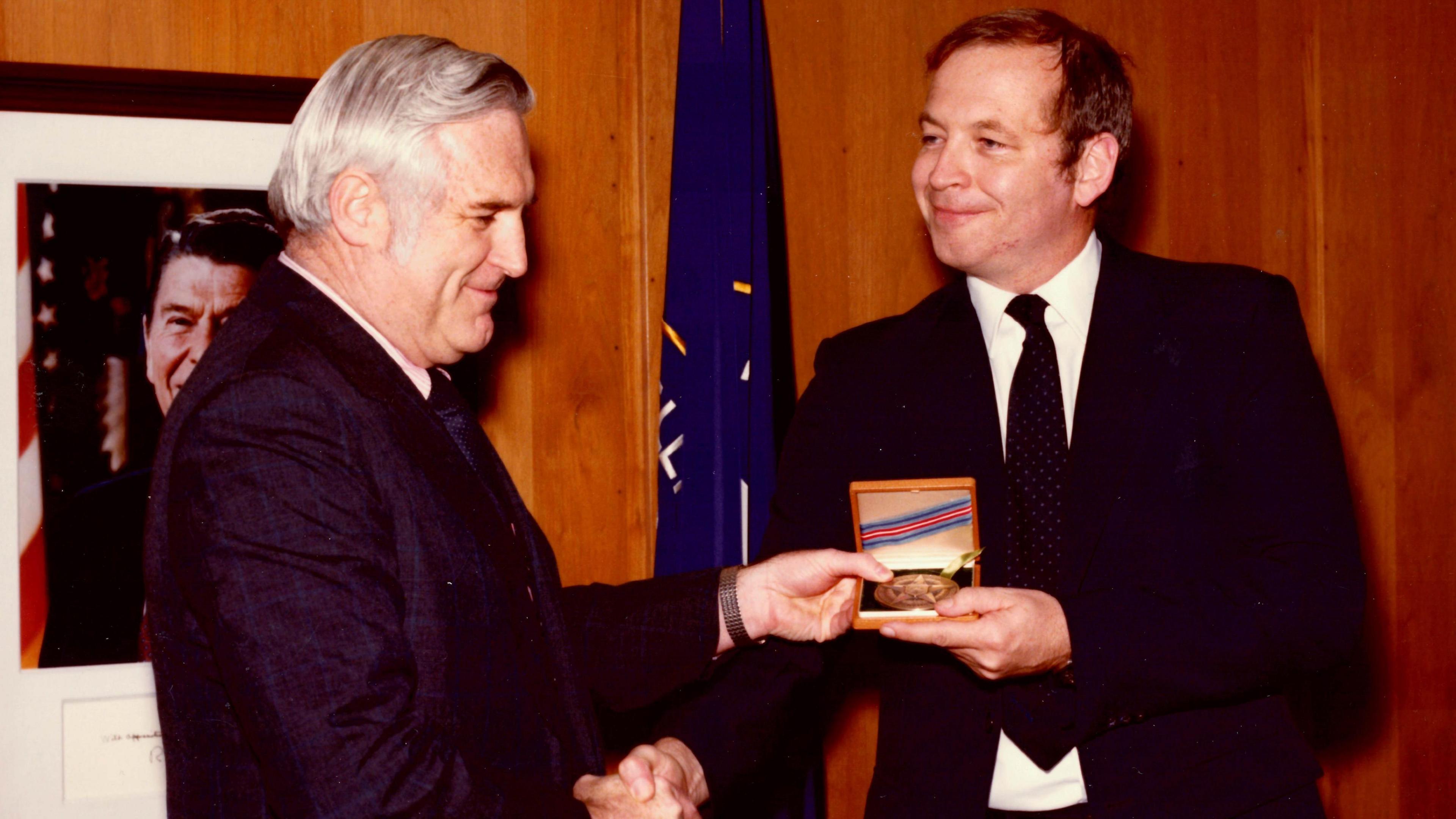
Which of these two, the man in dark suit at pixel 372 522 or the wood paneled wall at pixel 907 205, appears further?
the wood paneled wall at pixel 907 205

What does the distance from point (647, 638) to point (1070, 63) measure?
1419 mm

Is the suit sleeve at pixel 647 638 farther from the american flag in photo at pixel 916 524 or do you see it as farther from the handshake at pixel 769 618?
the american flag in photo at pixel 916 524

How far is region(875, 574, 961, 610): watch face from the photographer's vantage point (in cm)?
192

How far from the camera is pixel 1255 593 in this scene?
1936mm

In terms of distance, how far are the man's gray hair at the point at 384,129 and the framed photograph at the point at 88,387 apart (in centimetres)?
99

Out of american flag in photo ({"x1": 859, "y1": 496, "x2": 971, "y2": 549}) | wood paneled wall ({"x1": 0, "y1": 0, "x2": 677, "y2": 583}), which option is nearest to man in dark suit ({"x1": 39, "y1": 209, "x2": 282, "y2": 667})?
wood paneled wall ({"x1": 0, "y1": 0, "x2": 677, "y2": 583})

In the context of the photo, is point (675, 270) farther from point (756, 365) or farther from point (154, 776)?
point (154, 776)

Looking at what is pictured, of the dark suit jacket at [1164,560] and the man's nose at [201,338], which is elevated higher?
the man's nose at [201,338]

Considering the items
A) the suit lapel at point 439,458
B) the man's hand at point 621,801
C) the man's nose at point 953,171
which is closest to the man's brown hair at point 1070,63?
the man's nose at point 953,171

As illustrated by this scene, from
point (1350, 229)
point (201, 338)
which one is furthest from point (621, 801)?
point (1350, 229)

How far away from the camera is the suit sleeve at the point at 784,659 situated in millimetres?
2297

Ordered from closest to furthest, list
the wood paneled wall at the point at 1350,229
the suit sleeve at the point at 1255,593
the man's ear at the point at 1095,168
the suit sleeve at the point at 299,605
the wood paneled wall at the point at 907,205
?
the suit sleeve at the point at 299,605 → the suit sleeve at the point at 1255,593 → the man's ear at the point at 1095,168 → the wood paneled wall at the point at 907,205 → the wood paneled wall at the point at 1350,229
